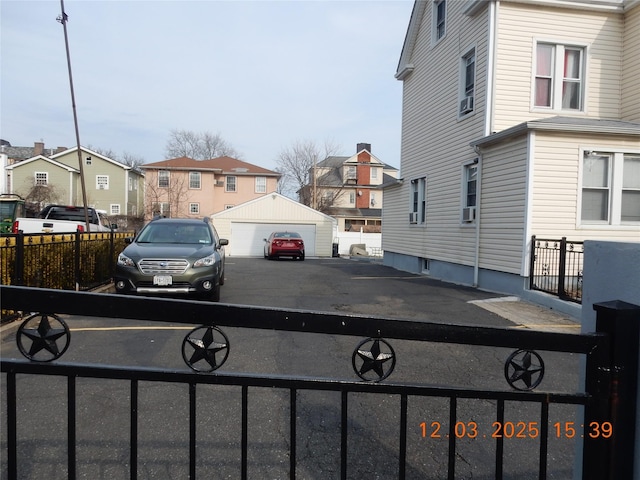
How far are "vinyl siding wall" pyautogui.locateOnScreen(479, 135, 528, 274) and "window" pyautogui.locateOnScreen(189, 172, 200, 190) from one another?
107 ft

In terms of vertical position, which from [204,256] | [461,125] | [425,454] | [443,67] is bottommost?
[425,454]

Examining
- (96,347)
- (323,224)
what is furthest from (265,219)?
(96,347)

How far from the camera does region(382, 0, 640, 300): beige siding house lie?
9.93 metres

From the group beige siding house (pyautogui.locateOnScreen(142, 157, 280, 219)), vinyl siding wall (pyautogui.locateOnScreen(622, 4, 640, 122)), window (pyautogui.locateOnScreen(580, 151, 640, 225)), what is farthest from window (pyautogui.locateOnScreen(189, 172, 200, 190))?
window (pyautogui.locateOnScreen(580, 151, 640, 225))

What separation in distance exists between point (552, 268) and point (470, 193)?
3.66 m

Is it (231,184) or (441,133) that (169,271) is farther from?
(231,184)

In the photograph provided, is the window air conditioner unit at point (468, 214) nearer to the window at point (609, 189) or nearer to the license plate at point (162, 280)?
the window at point (609, 189)

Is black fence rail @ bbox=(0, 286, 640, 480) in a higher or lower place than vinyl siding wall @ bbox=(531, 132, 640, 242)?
lower

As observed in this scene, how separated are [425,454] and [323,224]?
2866cm

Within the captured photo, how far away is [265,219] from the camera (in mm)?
30688

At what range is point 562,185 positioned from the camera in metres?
9.95

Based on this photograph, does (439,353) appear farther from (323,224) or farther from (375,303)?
(323,224)

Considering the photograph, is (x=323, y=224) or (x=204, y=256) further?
(x=323, y=224)

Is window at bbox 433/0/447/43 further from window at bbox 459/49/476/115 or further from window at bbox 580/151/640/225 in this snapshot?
window at bbox 580/151/640/225
